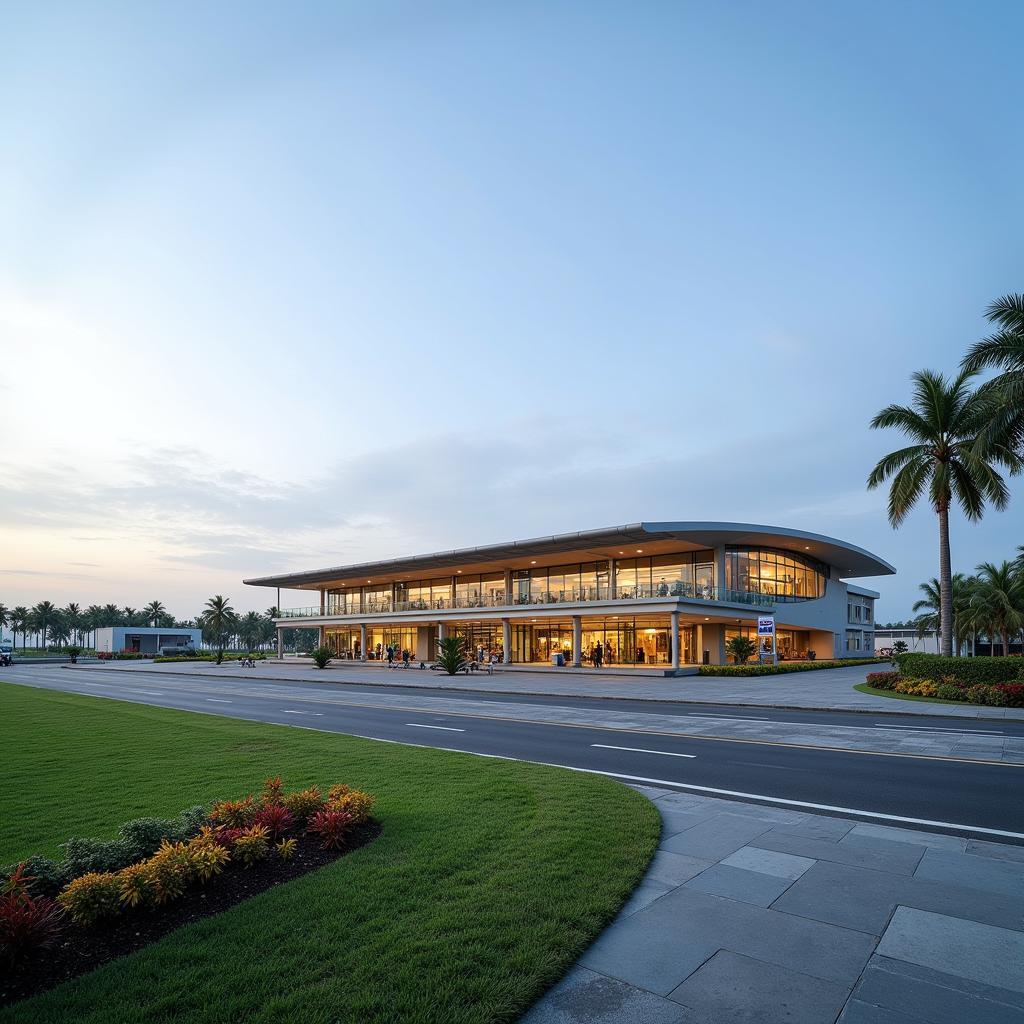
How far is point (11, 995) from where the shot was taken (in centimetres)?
397

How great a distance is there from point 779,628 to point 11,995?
198 feet

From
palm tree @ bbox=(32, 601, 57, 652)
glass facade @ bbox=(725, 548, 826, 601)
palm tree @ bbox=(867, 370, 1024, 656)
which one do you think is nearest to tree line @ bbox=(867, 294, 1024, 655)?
palm tree @ bbox=(867, 370, 1024, 656)

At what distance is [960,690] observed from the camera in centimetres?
2284

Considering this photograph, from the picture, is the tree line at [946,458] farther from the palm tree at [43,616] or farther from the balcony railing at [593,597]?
the palm tree at [43,616]

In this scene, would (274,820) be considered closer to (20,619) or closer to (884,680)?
(884,680)

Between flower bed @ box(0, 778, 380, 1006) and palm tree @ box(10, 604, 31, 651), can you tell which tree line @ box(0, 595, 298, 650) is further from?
flower bed @ box(0, 778, 380, 1006)

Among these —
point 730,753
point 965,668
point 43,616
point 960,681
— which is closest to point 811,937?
point 730,753

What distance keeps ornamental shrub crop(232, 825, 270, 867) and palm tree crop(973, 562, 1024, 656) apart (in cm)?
6418

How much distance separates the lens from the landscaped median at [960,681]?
2142 centimetres

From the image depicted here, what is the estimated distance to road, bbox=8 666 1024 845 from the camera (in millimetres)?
8992

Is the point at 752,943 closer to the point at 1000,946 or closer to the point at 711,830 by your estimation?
the point at 1000,946

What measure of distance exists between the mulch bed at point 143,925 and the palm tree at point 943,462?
2827 centimetres

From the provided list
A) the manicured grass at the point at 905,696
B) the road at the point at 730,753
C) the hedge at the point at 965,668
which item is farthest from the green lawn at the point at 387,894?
the hedge at the point at 965,668

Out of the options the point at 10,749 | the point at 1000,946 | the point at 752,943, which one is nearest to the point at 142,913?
the point at 752,943
